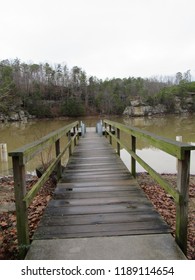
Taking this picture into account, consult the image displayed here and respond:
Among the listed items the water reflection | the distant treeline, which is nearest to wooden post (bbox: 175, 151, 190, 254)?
the water reflection

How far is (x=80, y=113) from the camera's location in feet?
175

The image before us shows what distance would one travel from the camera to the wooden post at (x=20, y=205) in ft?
7.11

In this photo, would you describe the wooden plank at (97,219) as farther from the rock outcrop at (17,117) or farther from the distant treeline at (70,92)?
the distant treeline at (70,92)

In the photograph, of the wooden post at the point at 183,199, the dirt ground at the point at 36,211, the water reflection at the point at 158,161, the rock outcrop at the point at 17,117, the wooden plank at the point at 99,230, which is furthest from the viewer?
the rock outcrop at the point at 17,117

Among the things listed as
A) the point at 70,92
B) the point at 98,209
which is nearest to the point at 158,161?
the point at 98,209

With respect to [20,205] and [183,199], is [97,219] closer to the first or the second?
[20,205]

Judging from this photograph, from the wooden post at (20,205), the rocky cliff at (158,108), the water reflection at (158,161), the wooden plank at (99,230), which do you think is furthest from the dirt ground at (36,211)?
the rocky cliff at (158,108)

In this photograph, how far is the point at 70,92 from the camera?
206 feet

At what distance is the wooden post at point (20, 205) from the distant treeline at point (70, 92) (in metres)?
49.9

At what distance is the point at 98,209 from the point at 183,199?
1237mm

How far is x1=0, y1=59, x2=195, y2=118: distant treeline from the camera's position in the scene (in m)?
52.6

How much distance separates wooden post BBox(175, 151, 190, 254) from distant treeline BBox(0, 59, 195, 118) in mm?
50373
